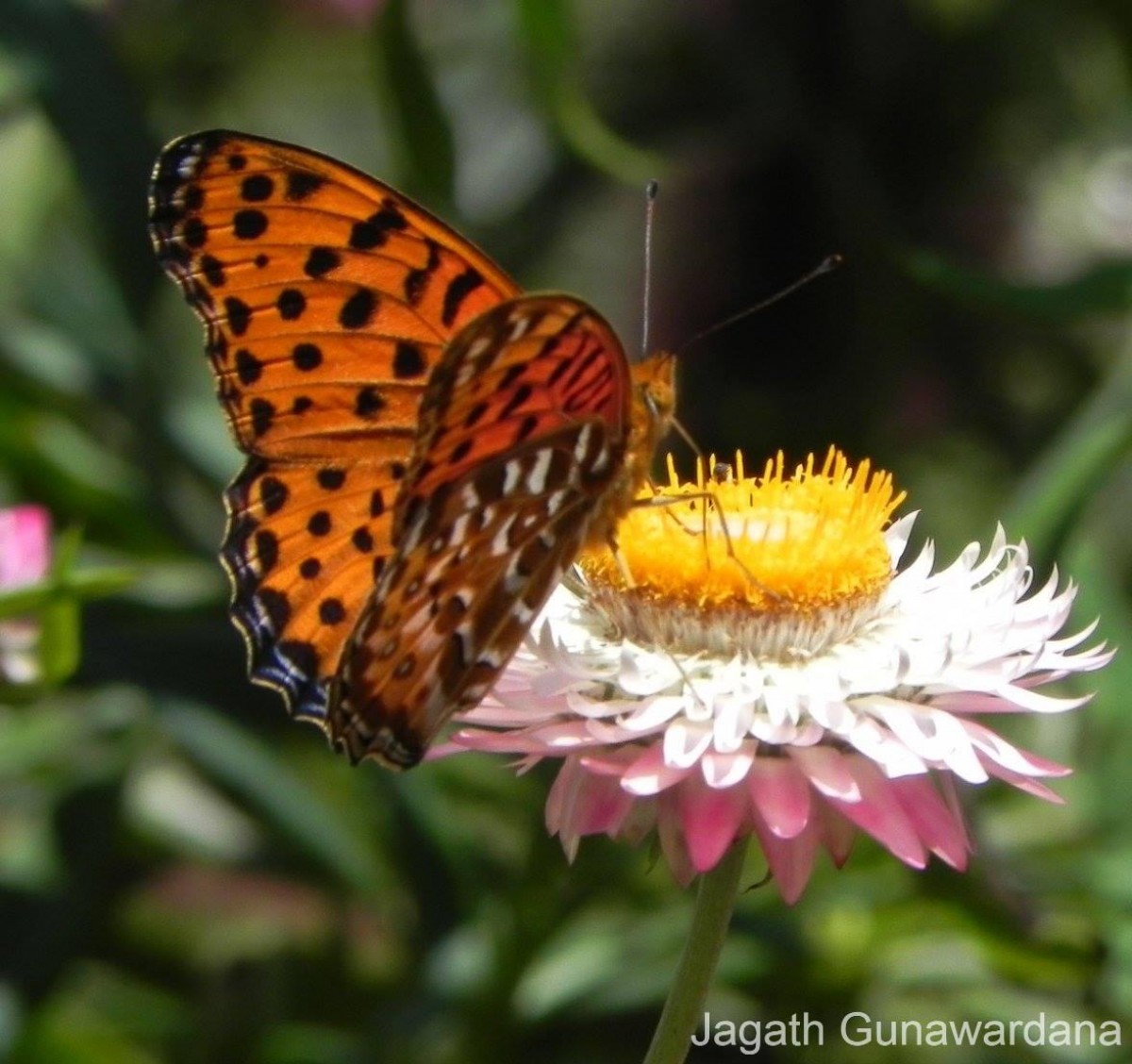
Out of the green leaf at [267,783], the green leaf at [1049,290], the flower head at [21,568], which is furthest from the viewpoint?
the green leaf at [267,783]

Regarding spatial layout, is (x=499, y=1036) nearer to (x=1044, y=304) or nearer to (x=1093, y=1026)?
(x=1093, y=1026)

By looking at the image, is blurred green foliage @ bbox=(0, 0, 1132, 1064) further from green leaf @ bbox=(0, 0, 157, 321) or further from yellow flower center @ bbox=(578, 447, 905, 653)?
yellow flower center @ bbox=(578, 447, 905, 653)

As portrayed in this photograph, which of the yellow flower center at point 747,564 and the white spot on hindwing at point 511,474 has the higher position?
the white spot on hindwing at point 511,474

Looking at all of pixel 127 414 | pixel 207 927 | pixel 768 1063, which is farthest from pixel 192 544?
pixel 768 1063

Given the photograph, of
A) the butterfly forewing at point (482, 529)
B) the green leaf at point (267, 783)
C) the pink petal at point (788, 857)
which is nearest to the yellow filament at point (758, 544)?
the butterfly forewing at point (482, 529)

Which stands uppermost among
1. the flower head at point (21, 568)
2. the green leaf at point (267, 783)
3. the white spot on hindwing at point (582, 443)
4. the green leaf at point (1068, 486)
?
the white spot on hindwing at point (582, 443)

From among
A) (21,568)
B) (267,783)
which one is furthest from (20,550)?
(267,783)

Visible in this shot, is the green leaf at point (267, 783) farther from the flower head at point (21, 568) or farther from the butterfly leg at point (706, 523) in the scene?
the butterfly leg at point (706, 523)

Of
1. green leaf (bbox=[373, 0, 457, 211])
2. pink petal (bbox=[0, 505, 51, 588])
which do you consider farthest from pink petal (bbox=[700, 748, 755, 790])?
green leaf (bbox=[373, 0, 457, 211])

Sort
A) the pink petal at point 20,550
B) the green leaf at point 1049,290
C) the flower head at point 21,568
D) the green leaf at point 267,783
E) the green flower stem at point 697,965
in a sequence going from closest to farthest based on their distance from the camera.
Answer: the green flower stem at point 697,965 → the flower head at point 21,568 → the pink petal at point 20,550 → the green leaf at point 1049,290 → the green leaf at point 267,783
